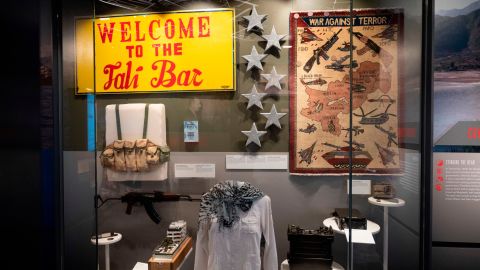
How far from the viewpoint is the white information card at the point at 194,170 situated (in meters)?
2.47

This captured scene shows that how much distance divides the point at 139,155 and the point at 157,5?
137 cm

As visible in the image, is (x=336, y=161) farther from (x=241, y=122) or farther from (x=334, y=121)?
(x=241, y=122)

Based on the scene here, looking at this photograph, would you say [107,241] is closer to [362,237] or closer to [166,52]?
[166,52]

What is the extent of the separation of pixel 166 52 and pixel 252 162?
1286mm

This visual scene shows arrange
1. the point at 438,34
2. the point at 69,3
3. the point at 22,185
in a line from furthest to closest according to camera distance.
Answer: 1. the point at 438,34
2. the point at 69,3
3. the point at 22,185

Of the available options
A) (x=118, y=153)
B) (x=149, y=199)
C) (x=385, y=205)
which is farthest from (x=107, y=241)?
(x=385, y=205)

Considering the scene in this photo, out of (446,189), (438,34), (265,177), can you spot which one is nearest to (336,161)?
(265,177)

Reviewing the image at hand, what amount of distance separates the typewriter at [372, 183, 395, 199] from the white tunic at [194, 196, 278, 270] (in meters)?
0.81

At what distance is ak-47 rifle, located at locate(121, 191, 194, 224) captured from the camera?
2.54m

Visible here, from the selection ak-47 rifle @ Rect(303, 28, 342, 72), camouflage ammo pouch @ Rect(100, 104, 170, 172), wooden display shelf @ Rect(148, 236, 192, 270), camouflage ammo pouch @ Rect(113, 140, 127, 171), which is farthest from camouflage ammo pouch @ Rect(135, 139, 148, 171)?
ak-47 rifle @ Rect(303, 28, 342, 72)

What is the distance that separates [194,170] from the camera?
8.16 ft

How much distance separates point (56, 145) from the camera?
135 cm

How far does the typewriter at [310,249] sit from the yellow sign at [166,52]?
1.43 meters

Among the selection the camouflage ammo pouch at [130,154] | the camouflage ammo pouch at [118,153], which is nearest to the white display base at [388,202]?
the camouflage ammo pouch at [130,154]
